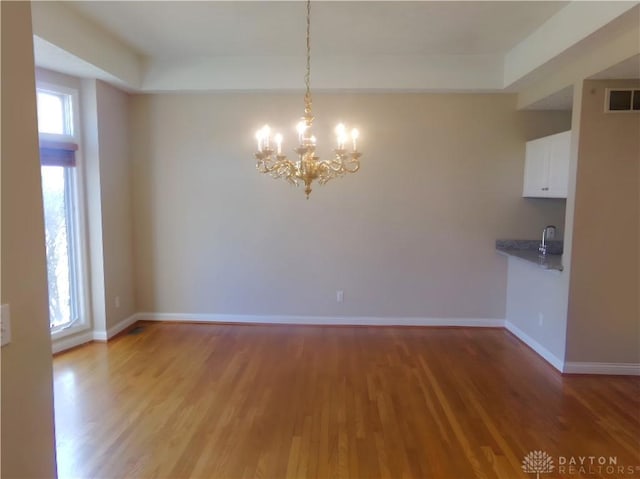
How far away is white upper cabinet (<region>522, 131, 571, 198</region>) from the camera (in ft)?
12.2

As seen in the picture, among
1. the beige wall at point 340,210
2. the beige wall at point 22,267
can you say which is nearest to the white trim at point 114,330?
the beige wall at point 340,210

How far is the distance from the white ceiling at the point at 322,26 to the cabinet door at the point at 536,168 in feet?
3.54

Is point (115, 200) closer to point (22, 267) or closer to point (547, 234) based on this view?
point (22, 267)

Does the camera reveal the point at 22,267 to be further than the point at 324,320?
No

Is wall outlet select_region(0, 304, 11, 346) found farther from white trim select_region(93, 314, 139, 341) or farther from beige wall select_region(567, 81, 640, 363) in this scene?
beige wall select_region(567, 81, 640, 363)

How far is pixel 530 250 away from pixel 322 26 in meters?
3.33

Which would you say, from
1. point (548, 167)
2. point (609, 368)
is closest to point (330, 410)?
point (609, 368)

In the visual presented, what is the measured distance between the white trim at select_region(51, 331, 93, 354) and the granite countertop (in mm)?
4742

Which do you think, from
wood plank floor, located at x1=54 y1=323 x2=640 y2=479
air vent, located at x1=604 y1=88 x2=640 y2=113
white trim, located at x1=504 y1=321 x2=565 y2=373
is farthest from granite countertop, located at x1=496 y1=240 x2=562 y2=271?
air vent, located at x1=604 y1=88 x2=640 y2=113

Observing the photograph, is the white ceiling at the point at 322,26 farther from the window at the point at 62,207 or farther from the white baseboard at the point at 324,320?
the white baseboard at the point at 324,320

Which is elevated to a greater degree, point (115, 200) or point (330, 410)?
point (115, 200)

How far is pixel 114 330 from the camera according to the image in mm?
4473

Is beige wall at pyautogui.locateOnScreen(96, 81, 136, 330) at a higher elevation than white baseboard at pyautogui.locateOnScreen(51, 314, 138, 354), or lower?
higher

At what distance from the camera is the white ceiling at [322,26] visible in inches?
123
